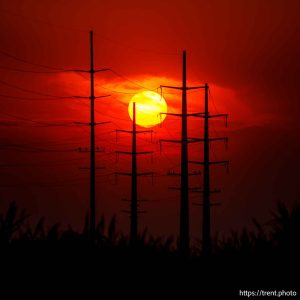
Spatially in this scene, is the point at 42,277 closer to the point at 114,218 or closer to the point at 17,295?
the point at 17,295

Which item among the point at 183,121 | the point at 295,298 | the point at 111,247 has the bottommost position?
the point at 295,298

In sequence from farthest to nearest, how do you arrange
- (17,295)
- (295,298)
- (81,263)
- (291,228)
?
(291,228)
(295,298)
(81,263)
(17,295)

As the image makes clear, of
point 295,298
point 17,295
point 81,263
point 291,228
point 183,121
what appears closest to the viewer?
point 17,295

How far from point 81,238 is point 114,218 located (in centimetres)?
299

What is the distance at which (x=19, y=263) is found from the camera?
1566 centimetres

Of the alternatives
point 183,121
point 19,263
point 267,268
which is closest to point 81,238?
point 19,263

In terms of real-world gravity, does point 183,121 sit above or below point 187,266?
above

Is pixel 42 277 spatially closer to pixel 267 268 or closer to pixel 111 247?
pixel 111 247

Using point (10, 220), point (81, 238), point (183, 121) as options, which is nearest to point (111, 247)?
point (81, 238)

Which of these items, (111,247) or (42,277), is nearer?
(42,277)

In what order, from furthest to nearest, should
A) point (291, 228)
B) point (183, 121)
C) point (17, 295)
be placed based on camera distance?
1. point (183, 121)
2. point (291, 228)
3. point (17, 295)

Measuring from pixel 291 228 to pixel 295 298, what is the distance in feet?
9.70

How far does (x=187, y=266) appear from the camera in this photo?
18.3 m

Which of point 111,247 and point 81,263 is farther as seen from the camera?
point 111,247
